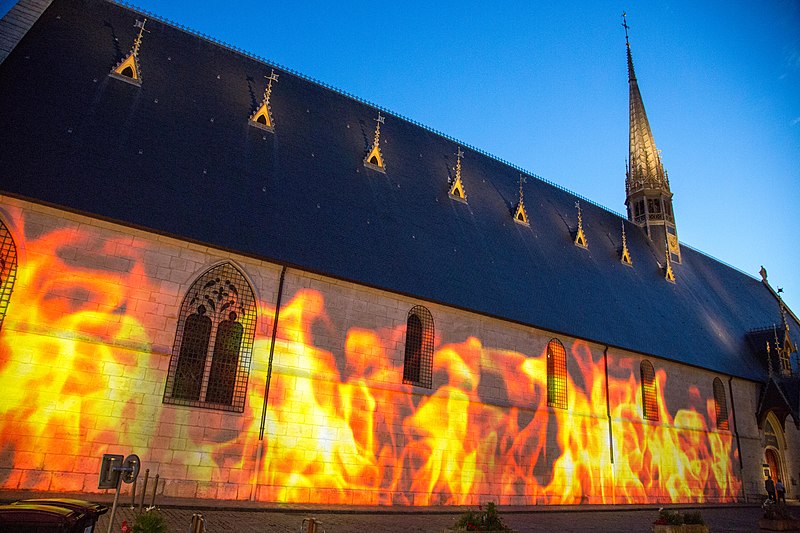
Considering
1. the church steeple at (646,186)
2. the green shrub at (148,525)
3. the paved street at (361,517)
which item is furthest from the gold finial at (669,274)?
the green shrub at (148,525)

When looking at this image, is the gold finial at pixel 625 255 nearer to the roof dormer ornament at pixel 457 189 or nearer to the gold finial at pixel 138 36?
the roof dormer ornament at pixel 457 189

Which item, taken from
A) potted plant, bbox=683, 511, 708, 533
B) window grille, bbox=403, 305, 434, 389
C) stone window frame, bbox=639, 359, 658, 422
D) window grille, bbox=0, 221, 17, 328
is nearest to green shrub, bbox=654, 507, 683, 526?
potted plant, bbox=683, 511, 708, 533

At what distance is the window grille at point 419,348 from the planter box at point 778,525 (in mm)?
10155

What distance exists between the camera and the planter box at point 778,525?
15.8 meters

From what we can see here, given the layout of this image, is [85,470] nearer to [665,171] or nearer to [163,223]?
[163,223]

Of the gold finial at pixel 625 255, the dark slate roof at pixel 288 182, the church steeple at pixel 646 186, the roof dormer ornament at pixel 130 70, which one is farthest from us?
the church steeple at pixel 646 186

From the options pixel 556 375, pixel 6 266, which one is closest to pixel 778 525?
pixel 556 375

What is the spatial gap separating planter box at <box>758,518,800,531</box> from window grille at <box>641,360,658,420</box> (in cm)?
846

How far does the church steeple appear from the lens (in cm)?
3638

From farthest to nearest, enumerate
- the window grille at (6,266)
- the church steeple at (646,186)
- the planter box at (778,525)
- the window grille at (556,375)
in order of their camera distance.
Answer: the church steeple at (646,186)
the window grille at (556,375)
the planter box at (778,525)
the window grille at (6,266)

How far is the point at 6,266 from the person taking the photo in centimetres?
1324

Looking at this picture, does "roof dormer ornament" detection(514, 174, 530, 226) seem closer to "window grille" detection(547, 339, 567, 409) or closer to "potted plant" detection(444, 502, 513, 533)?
"window grille" detection(547, 339, 567, 409)

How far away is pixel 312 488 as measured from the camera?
15422 mm

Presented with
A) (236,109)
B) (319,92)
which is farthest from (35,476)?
(319,92)
